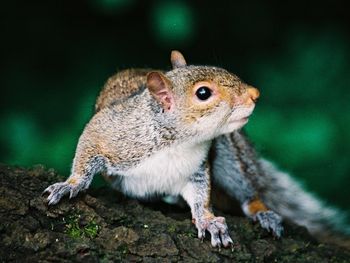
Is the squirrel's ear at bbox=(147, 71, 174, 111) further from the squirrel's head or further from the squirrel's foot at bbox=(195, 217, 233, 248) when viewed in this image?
the squirrel's foot at bbox=(195, 217, 233, 248)

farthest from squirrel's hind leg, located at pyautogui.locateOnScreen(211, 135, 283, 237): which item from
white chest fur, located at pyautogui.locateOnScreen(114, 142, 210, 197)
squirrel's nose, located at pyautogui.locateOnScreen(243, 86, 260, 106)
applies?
squirrel's nose, located at pyautogui.locateOnScreen(243, 86, 260, 106)

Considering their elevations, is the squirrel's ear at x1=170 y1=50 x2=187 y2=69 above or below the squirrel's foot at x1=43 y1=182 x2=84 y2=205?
above

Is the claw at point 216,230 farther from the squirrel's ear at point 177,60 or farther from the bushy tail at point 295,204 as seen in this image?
the bushy tail at point 295,204

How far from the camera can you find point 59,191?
115 inches

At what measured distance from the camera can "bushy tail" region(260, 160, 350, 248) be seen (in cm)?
402

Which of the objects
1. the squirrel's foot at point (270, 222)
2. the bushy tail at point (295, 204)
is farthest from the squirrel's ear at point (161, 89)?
the bushy tail at point (295, 204)

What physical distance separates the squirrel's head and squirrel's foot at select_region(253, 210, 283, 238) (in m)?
0.64

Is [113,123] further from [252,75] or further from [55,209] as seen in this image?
[252,75]

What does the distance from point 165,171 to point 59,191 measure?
1.91ft

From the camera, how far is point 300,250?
3.23 m

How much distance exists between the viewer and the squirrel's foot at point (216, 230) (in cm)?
305

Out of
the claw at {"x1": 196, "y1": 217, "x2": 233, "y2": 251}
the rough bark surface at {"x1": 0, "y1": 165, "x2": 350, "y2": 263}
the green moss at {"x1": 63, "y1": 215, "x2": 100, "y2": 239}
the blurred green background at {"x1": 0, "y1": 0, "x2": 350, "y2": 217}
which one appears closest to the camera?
the rough bark surface at {"x1": 0, "y1": 165, "x2": 350, "y2": 263}

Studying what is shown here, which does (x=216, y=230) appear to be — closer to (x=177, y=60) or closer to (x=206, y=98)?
(x=206, y=98)

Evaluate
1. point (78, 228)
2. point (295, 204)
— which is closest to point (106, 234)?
point (78, 228)
